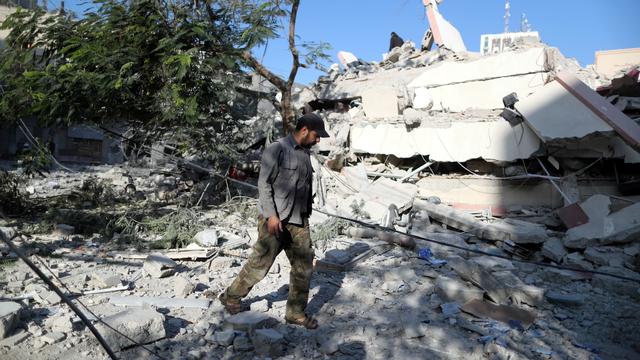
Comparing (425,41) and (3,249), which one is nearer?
(3,249)

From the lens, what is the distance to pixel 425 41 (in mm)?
12156

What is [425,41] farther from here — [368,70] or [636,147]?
[636,147]

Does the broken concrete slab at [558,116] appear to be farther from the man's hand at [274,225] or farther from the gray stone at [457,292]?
the man's hand at [274,225]

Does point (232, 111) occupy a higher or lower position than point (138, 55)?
lower

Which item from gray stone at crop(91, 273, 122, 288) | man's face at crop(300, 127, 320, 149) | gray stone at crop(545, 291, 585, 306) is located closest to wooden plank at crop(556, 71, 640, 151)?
gray stone at crop(545, 291, 585, 306)

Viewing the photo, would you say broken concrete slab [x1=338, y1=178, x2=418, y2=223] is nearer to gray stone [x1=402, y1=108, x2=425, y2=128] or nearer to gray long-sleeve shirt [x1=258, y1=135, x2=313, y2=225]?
gray stone [x1=402, y1=108, x2=425, y2=128]

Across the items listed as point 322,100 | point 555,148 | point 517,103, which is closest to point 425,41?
point 322,100

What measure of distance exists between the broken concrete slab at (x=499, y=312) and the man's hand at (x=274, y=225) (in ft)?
5.95

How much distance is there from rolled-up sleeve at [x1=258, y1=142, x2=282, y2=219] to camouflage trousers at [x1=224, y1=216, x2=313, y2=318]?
0.15 metres

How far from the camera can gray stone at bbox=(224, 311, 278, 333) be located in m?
2.87

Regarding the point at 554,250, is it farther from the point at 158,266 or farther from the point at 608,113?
the point at 158,266

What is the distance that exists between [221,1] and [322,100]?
14.5ft

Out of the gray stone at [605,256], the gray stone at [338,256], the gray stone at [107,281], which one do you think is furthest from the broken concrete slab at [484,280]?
the gray stone at [107,281]

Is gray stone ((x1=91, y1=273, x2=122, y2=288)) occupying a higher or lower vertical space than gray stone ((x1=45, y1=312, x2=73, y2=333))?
lower
